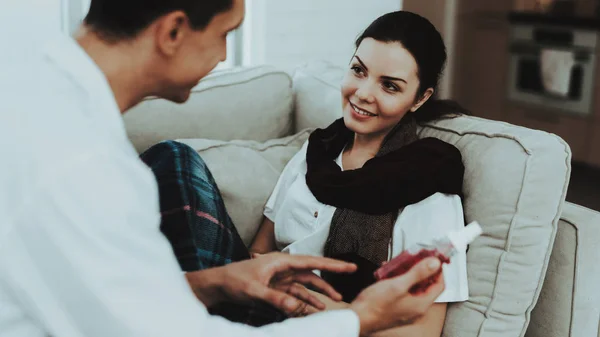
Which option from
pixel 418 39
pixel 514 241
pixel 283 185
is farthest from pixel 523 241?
pixel 283 185

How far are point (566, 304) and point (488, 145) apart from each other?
330 mm

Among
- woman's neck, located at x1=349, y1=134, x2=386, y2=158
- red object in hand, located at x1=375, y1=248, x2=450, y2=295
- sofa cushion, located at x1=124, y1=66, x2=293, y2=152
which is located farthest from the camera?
sofa cushion, located at x1=124, y1=66, x2=293, y2=152

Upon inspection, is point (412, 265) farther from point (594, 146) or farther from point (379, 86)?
point (594, 146)

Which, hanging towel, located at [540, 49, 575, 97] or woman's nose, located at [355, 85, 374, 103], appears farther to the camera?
hanging towel, located at [540, 49, 575, 97]

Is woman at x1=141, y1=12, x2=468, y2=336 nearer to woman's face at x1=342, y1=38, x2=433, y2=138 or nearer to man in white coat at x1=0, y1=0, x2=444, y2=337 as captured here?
woman's face at x1=342, y1=38, x2=433, y2=138

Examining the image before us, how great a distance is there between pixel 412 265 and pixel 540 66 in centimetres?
370

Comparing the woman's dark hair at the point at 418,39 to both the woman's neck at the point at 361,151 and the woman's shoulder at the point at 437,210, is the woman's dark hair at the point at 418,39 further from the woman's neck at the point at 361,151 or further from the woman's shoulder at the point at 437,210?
the woman's shoulder at the point at 437,210

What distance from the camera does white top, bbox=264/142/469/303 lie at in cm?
135

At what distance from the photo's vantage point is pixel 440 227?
136cm

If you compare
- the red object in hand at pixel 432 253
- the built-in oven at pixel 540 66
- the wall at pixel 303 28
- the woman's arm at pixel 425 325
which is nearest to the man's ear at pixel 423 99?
the woman's arm at pixel 425 325

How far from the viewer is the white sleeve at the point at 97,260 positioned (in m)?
0.77

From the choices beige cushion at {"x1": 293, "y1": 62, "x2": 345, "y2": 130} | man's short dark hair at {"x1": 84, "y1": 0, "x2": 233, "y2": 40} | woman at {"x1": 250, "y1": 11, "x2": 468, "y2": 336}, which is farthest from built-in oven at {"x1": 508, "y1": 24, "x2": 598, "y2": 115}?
man's short dark hair at {"x1": 84, "y1": 0, "x2": 233, "y2": 40}

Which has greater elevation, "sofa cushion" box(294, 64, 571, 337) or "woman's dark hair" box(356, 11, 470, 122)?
"woman's dark hair" box(356, 11, 470, 122)

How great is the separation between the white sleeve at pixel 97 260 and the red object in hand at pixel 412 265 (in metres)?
0.34
